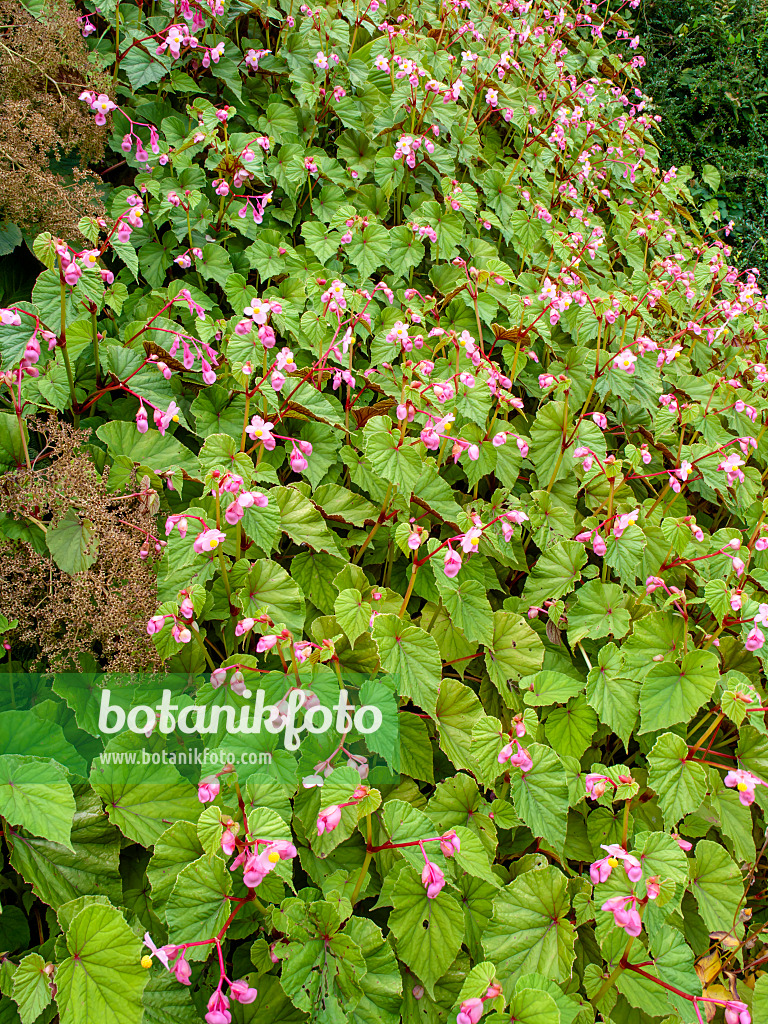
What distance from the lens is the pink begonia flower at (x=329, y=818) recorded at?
48.4 inches

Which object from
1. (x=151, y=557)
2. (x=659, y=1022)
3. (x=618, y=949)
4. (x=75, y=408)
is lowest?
(x=659, y=1022)

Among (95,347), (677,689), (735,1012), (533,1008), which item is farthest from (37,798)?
(677,689)

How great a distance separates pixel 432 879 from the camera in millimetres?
1236

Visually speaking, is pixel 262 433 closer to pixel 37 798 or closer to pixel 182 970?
pixel 37 798

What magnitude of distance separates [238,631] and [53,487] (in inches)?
23.5

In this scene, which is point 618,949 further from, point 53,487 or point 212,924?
point 53,487

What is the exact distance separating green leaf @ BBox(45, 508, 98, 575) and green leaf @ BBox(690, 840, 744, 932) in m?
1.65

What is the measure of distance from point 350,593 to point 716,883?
3.88 feet

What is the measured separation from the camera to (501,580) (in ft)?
7.79

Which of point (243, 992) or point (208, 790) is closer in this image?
point (243, 992)

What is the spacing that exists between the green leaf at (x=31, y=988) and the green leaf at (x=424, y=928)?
62 centimetres

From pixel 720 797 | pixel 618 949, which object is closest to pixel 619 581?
pixel 720 797

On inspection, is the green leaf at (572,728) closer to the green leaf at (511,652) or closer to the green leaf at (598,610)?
the green leaf at (511,652)

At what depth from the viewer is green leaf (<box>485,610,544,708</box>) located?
6.36 ft
